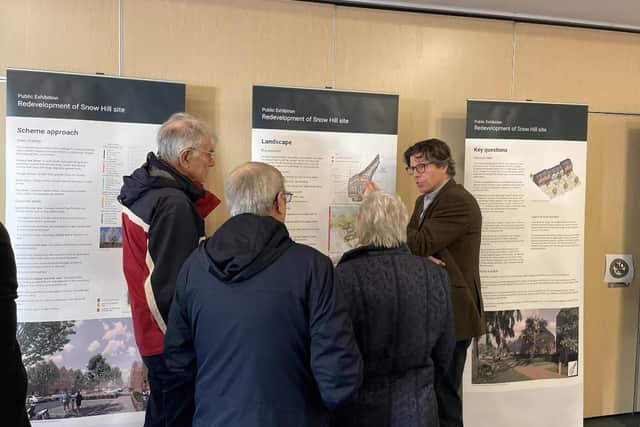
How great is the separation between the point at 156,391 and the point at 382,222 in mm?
1093

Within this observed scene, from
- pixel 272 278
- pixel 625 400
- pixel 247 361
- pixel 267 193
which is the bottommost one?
pixel 625 400

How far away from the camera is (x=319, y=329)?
1.42m

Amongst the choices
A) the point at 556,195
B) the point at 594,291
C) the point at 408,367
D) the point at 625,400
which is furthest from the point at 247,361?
the point at 625,400

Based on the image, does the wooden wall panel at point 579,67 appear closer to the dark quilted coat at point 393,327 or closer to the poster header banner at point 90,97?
the dark quilted coat at point 393,327

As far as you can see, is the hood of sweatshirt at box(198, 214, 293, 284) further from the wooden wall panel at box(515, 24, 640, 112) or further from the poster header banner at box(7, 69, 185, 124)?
the wooden wall panel at box(515, 24, 640, 112)

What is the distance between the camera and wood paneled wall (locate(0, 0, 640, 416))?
2738 millimetres

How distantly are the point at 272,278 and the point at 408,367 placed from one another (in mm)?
690

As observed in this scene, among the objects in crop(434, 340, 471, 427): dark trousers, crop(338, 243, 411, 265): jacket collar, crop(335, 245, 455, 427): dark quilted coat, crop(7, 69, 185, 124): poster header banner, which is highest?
crop(7, 69, 185, 124): poster header banner

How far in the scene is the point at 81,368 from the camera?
8.52ft

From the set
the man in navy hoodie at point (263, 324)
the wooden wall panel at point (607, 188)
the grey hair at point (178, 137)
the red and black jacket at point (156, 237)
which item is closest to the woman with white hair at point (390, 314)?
the man in navy hoodie at point (263, 324)

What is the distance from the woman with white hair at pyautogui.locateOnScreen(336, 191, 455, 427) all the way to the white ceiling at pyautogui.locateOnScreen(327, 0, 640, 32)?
1894 millimetres

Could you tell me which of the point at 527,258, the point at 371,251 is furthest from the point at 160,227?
the point at 527,258

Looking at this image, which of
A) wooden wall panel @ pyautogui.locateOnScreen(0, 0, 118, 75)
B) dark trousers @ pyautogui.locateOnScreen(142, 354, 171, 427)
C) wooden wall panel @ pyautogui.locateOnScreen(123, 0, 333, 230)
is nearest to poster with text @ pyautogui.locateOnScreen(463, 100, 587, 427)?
wooden wall panel @ pyautogui.locateOnScreen(123, 0, 333, 230)

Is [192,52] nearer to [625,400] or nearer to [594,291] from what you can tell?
[594,291]
